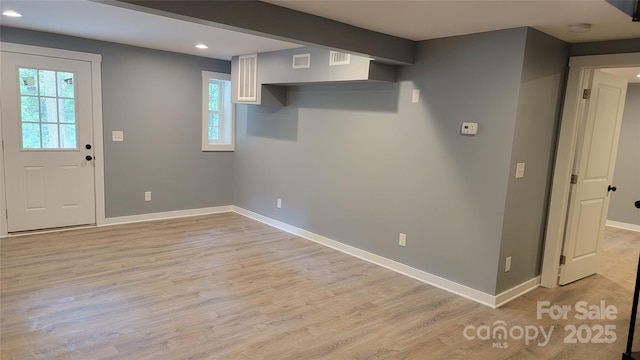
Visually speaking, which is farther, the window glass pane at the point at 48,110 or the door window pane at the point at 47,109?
the window glass pane at the point at 48,110

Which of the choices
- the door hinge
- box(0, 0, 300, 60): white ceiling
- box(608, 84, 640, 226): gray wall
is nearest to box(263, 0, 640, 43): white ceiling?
the door hinge

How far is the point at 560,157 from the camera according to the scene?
3.64m

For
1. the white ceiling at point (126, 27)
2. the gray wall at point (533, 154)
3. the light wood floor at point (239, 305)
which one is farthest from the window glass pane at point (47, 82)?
the gray wall at point (533, 154)

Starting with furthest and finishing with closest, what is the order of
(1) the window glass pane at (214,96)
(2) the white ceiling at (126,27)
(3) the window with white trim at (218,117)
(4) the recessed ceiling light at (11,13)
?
(1) the window glass pane at (214,96) < (3) the window with white trim at (218,117) < (4) the recessed ceiling light at (11,13) < (2) the white ceiling at (126,27)

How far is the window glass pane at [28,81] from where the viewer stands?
449 cm

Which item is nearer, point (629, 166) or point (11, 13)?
point (11, 13)

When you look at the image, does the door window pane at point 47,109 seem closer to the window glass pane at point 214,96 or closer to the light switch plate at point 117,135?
the light switch plate at point 117,135

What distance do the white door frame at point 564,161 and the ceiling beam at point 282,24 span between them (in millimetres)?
1497

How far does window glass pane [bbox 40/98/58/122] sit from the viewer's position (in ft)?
15.3

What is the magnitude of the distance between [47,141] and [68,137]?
0.22m

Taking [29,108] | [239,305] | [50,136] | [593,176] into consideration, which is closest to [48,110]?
[29,108]

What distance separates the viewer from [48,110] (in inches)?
185

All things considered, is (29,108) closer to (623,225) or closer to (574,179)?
(574,179)

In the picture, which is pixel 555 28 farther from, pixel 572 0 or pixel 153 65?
pixel 153 65
